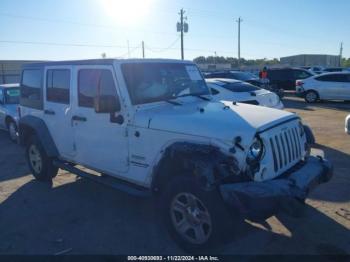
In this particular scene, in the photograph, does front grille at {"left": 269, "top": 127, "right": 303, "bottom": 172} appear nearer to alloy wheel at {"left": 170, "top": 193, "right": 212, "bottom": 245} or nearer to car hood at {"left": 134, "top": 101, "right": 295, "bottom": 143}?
car hood at {"left": 134, "top": 101, "right": 295, "bottom": 143}

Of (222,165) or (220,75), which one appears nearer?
(222,165)

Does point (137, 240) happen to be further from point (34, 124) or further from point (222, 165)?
point (34, 124)

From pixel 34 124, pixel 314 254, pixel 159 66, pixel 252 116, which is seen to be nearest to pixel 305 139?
pixel 252 116

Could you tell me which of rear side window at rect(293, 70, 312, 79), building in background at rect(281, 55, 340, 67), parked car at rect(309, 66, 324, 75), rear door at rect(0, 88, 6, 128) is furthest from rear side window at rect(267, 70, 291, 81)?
building in background at rect(281, 55, 340, 67)

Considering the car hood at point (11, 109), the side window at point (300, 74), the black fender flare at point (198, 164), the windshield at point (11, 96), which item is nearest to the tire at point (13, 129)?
the car hood at point (11, 109)

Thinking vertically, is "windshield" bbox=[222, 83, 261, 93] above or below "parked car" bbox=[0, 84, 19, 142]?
above

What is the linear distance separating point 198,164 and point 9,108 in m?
8.70

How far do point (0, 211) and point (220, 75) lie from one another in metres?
14.7

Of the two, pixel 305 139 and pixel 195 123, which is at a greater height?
pixel 195 123

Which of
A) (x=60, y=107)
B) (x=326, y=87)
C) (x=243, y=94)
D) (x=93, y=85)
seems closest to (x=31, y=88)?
(x=60, y=107)

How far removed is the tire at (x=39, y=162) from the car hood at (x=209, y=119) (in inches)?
105

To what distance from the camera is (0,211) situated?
5.53 meters

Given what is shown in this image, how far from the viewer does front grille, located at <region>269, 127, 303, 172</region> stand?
159 inches

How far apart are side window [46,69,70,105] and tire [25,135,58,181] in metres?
0.95
